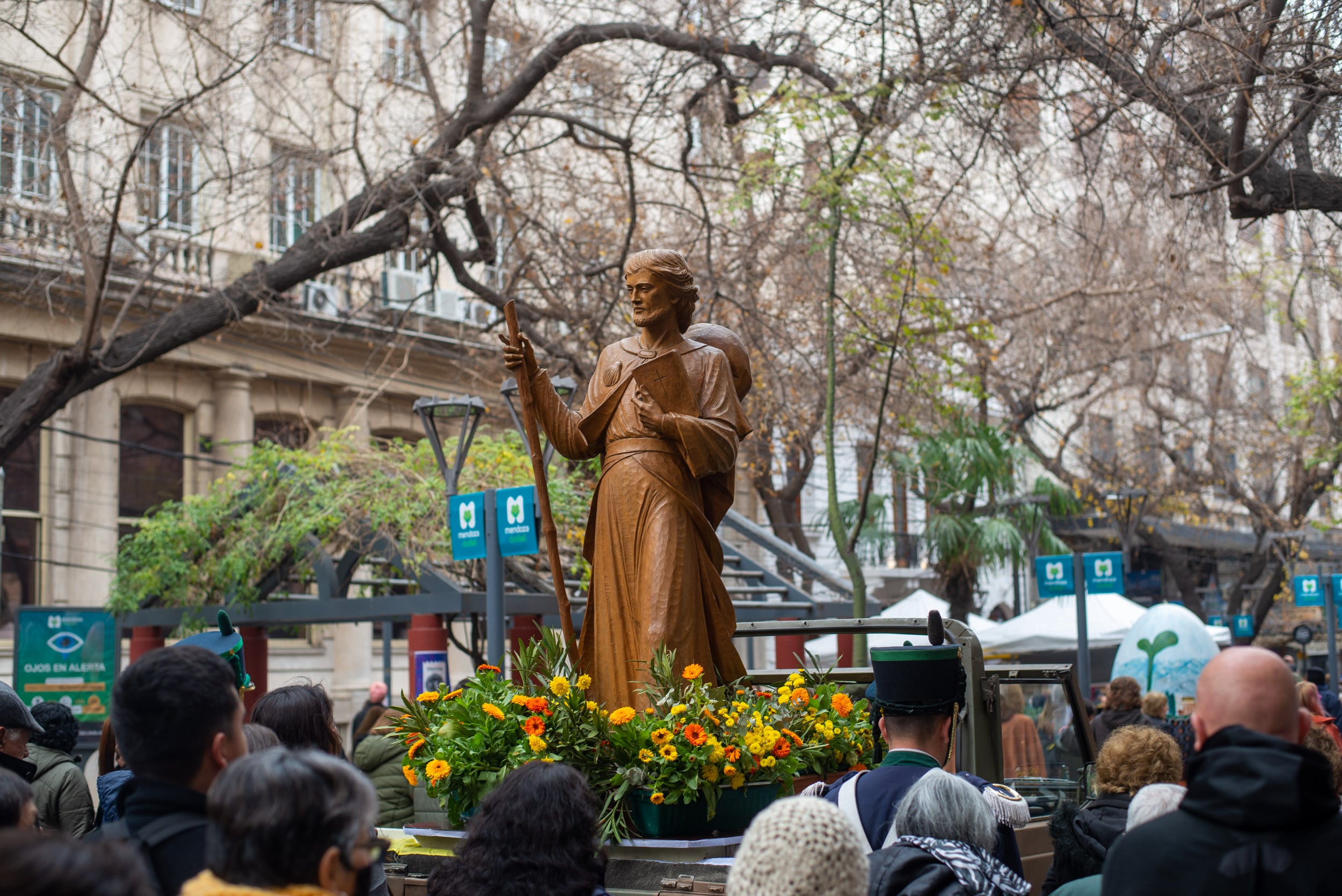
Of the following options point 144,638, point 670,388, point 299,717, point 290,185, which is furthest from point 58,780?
point 290,185

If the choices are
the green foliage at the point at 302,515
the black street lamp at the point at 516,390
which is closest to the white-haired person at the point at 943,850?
the black street lamp at the point at 516,390

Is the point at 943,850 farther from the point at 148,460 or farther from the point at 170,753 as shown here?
the point at 148,460

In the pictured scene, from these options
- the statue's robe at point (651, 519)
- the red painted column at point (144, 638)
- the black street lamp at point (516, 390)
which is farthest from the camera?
the red painted column at point (144, 638)

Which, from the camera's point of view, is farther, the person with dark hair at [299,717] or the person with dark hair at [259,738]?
the person with dark hair at [299,717]

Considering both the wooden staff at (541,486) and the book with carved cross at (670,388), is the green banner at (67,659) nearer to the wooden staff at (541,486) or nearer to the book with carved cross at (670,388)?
the wooden staff at (541,486)

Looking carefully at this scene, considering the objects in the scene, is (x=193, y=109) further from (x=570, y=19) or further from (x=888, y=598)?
(x=888, y=598)

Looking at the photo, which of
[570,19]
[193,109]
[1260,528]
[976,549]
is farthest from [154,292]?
[1260,528]

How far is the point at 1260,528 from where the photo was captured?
28.9 metres

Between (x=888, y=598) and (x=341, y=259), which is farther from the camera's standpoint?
(x=888, y=598)

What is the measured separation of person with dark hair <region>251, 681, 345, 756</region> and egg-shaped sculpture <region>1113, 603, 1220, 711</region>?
36.2 ft

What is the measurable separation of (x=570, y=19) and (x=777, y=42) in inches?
86.1

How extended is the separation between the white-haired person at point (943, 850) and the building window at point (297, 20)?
36.8 ft

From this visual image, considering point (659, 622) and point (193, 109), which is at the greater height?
point (193, 109)

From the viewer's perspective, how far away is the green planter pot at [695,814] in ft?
16.7
